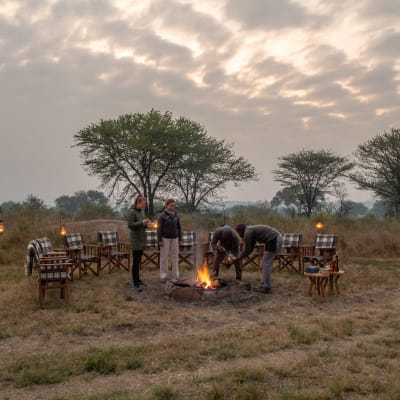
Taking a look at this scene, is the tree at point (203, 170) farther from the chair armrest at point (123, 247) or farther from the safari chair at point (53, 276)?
the safari chair at point (53, 276)

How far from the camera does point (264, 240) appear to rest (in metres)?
7.21

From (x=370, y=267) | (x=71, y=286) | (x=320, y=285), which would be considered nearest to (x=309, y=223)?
(x=370, y=267)

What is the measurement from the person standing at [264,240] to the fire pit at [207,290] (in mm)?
371

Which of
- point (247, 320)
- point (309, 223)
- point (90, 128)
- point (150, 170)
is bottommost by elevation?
point (247, 320)

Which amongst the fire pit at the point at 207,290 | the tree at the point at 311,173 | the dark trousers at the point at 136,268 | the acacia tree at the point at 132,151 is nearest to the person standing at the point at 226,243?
the fire pit at the point at 207,290

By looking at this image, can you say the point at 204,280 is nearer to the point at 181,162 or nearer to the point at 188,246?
the point at 188,246

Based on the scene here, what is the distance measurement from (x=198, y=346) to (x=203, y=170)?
70.3 feet

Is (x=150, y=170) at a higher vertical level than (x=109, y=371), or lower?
higher

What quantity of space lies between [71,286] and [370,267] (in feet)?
23.1

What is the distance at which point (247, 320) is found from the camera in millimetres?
5797

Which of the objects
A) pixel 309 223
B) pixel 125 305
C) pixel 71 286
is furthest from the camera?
pixel 309 223

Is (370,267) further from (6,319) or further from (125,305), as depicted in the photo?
(6,319)

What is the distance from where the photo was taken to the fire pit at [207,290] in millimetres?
6941

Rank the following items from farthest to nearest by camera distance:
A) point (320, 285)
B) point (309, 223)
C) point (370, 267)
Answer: point (309, 223) → point (370, 267) → point (320, 285)
